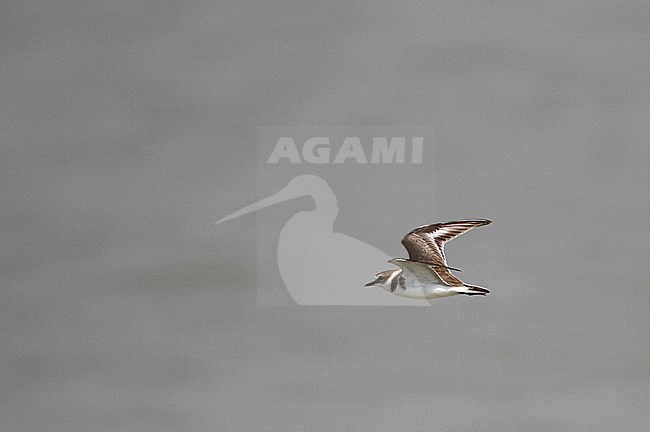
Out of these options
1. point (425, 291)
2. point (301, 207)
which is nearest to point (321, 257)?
point (301, 207)

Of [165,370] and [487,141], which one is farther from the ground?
[487,141]

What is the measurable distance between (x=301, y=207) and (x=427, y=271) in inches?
17.2

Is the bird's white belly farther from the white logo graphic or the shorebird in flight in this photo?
the white logo graphic

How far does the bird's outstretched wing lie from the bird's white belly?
6 cm

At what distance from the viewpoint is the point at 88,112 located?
2.47 m

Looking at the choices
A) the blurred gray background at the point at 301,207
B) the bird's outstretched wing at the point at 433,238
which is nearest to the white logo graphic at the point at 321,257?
the blurred gray background at the point at 301,207

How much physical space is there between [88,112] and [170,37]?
11.8 inches

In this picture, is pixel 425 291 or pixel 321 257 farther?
pixel 321 257

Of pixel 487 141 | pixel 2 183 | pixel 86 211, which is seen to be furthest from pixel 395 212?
pixel 2 183

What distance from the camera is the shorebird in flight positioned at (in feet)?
7.11

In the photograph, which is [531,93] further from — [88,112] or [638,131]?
[88,112]

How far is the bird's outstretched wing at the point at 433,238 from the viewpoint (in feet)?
7.20

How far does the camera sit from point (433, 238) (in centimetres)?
226

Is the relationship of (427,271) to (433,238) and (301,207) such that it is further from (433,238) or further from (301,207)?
(301,207)
